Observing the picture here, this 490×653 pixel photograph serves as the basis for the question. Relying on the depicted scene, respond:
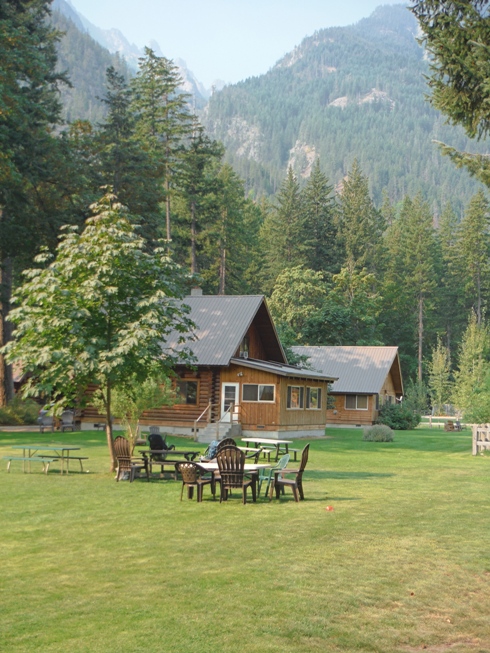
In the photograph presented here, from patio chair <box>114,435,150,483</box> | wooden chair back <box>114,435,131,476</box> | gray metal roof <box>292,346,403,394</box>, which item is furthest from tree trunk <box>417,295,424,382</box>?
wooden chair back <box>114,435,131,476</box>

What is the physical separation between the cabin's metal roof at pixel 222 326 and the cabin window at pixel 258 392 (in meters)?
1.75

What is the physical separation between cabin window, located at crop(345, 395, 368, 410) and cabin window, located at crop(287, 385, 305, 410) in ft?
41.2

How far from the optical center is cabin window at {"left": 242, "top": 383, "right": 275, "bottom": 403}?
115 ft

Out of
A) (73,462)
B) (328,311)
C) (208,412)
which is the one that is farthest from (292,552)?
(328,311)

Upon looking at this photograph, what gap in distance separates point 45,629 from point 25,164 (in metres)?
30.8

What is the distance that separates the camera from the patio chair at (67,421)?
3550 cm

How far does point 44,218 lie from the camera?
3575 centimetres

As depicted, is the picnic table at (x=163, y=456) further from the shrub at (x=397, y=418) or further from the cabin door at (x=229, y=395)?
the shrub at (x=397, y=418)

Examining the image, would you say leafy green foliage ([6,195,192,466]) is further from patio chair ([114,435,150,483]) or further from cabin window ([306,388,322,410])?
cabin window ([306,388,322,410])

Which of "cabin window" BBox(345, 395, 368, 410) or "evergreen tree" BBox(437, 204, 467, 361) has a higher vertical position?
"evergreen tree" BBox(437, 204, 467, 361)

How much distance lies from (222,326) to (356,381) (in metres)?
15.3

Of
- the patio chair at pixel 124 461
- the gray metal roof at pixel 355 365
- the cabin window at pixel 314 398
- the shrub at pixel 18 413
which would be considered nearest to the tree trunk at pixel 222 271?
the gray metal roof at pixel 355 365

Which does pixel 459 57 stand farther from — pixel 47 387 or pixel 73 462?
pixel 73 462

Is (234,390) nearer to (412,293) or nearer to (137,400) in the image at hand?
(137,400)
